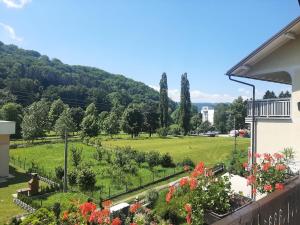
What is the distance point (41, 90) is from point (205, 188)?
89.1 meters

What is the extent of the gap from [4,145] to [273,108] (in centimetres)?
2169

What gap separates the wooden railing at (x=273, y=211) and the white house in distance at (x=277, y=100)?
6143mm

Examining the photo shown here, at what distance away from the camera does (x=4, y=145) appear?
24.3 m

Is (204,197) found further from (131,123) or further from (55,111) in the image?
(55,111)

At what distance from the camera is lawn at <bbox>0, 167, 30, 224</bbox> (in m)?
15.4

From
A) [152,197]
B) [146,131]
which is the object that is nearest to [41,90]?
[146,131]

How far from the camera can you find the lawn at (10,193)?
15363 mm

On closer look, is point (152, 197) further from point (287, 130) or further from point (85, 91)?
point (85, 91)

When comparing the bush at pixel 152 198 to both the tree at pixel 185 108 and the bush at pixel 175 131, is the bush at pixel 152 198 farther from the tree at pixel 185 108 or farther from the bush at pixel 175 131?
the tree at pixel 185 108

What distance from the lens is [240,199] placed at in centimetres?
396

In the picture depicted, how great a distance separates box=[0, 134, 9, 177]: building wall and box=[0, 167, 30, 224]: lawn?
2.69ft

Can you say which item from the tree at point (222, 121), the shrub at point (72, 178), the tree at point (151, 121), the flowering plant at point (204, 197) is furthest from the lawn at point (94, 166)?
the tree at point (222, 121)

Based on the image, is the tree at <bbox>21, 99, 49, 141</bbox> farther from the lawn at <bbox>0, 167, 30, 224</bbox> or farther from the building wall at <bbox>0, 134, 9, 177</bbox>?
the building wall at <bbox>0, 134, 9, 177</bbox>

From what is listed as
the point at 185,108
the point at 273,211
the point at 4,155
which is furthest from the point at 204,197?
the point at 185,108
